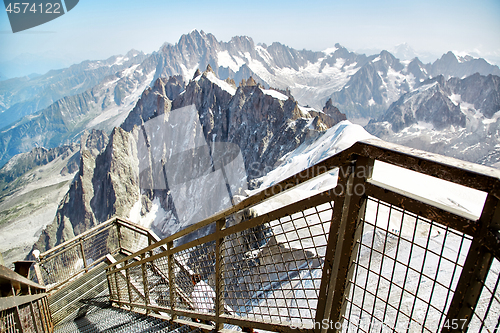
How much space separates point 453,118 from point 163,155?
12510 centimetres

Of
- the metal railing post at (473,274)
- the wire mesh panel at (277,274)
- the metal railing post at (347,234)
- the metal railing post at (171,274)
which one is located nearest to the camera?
the metal railing post at (473,274)

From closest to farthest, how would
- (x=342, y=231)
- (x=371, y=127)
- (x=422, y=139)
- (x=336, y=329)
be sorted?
(x=342, y=231)
(x=336, y=329)
(x=422, y=139)
(x=371, y=127)

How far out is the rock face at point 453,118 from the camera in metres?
106

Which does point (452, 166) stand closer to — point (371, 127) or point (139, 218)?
point (139, 218)

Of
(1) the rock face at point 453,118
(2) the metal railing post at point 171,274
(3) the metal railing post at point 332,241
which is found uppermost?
(3) the metal railing post at point 332,241

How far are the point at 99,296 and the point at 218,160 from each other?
193 feet

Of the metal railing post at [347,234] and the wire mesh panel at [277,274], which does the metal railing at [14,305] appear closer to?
the wire mesh panel at [277,274]

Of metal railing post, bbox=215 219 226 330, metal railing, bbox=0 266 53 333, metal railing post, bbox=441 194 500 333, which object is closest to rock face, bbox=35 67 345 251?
metal railing, bbox=0 266 53 333

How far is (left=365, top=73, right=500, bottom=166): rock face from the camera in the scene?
106438 millimetres

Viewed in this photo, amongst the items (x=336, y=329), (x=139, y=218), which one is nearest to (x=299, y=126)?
(x=336, y=329)

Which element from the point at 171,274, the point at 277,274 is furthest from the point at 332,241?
the point at 171,274

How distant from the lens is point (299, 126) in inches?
1551

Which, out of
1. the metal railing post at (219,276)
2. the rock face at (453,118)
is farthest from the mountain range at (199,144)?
the metal railing post at (219,276)

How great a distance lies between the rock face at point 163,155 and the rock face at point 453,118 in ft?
252
